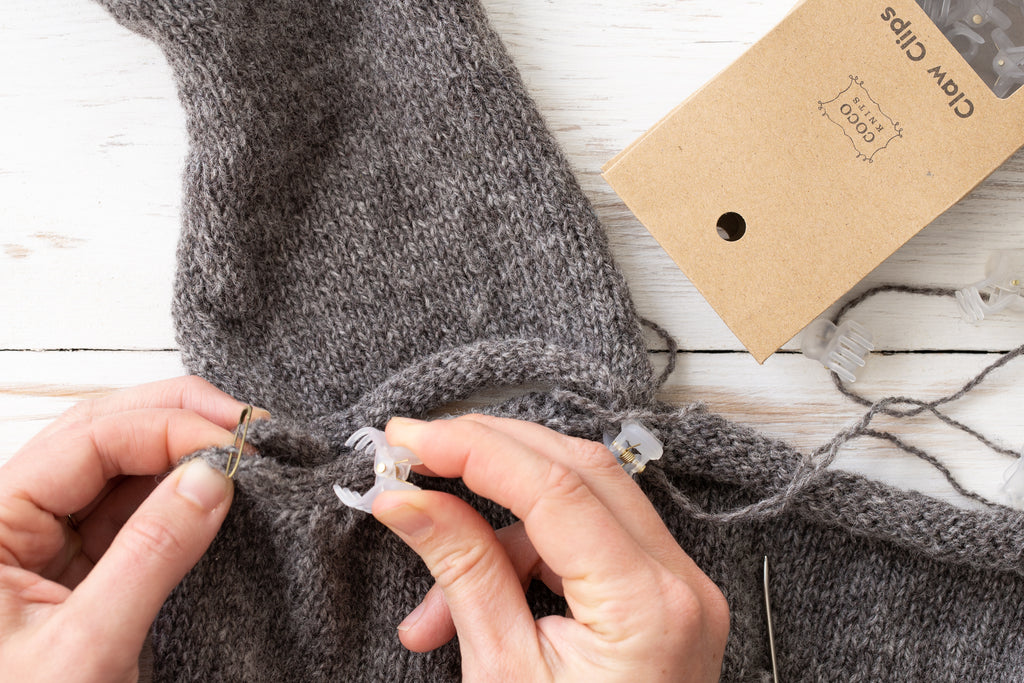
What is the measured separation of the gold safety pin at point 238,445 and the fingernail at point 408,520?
20 cm

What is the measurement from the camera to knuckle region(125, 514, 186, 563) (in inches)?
29.5

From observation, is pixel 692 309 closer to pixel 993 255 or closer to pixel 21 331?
pixel 993 255

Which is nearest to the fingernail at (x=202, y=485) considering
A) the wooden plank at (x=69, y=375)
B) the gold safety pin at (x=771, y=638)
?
the wooden plank at (x=69, y=375)

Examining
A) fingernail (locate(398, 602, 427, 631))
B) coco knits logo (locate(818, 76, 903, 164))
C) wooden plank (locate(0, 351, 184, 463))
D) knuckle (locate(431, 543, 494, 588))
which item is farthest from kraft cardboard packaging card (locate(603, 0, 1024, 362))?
wooden plank (locate(0, 351, 184, 463))

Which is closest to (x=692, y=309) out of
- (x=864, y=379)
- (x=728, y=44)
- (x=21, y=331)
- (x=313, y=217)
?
(x=864, y=379)

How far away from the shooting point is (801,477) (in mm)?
1020

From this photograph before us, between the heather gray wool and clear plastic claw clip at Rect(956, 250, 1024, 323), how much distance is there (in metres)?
0.31

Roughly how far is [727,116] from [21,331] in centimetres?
105

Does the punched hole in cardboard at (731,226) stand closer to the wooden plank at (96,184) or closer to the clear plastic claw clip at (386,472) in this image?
the wooden plank at (96,184)

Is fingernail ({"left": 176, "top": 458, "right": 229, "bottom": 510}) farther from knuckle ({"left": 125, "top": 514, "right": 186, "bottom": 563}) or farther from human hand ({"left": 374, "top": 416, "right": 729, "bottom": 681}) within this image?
human hand ({"left": 374, "top": 416, "right": 729, "bottom": 681})

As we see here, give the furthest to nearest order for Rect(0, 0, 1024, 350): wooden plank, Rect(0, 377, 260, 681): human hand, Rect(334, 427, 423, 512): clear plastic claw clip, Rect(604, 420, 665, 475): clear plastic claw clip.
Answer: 1. Rect(0, 0, 1024, 350): wooden plank
2. Rect(604, 420, 665, 475): clear plastic claw clip
3. Rect(334, 427, 423, 512): clear plastic claw clip
4. Rect(0, 377, 260, 681): human hand

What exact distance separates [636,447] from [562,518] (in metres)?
0.25

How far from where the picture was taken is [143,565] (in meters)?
0.75

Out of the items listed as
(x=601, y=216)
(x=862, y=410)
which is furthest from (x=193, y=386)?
(x=862, y=410)
